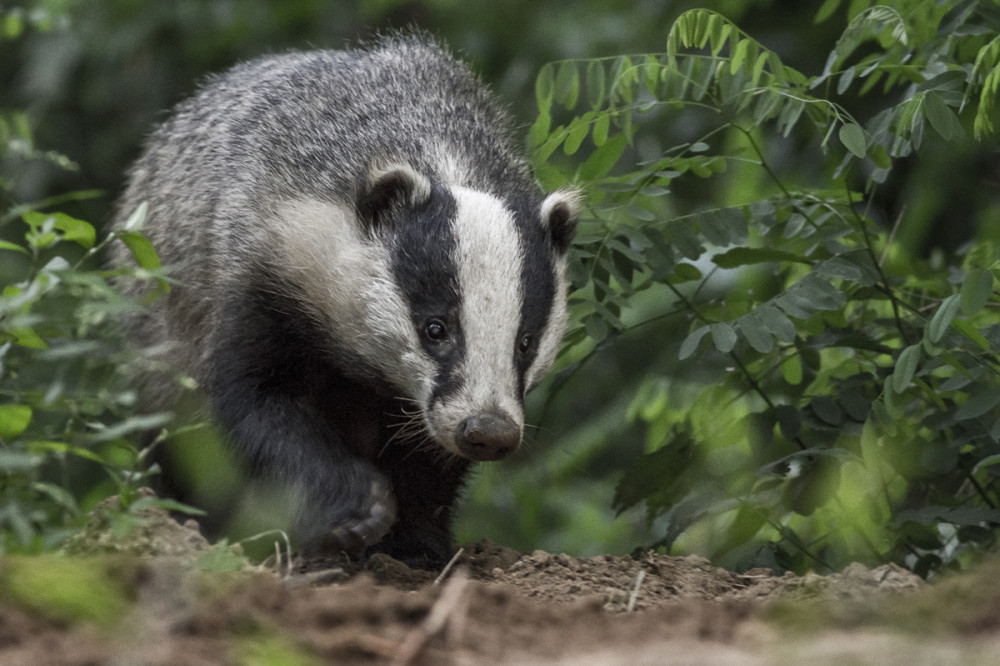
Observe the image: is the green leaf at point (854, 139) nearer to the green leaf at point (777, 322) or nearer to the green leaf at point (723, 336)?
the green leaf at point (777, 322)

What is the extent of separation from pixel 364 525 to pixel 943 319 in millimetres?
1727

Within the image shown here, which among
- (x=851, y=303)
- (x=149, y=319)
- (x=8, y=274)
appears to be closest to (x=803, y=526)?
(x=851, y=303)

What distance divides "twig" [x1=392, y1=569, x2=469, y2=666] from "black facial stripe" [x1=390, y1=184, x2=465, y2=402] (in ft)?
4.55

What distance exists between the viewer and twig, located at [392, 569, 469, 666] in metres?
2.15

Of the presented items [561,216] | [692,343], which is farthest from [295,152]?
[692,343]

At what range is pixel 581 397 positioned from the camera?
793cm

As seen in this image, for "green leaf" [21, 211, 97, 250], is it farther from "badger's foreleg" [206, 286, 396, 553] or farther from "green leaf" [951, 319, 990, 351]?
"green leaf" [951, 319, 990, 351]

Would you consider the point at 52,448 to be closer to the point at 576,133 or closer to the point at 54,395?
the point at 54,395

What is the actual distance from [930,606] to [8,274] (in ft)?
15.2

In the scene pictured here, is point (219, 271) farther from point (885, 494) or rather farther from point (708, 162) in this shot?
point (885, 494)

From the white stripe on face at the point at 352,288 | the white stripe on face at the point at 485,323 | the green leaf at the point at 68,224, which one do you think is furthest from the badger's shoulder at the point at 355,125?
the green leaf at the point at 68,224

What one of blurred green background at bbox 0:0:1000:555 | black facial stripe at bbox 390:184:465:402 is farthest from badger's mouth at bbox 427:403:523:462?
blurred green background at bbox 0:0:1000:555

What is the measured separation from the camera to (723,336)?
12.5 feet

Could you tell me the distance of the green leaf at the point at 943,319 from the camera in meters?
3.28
